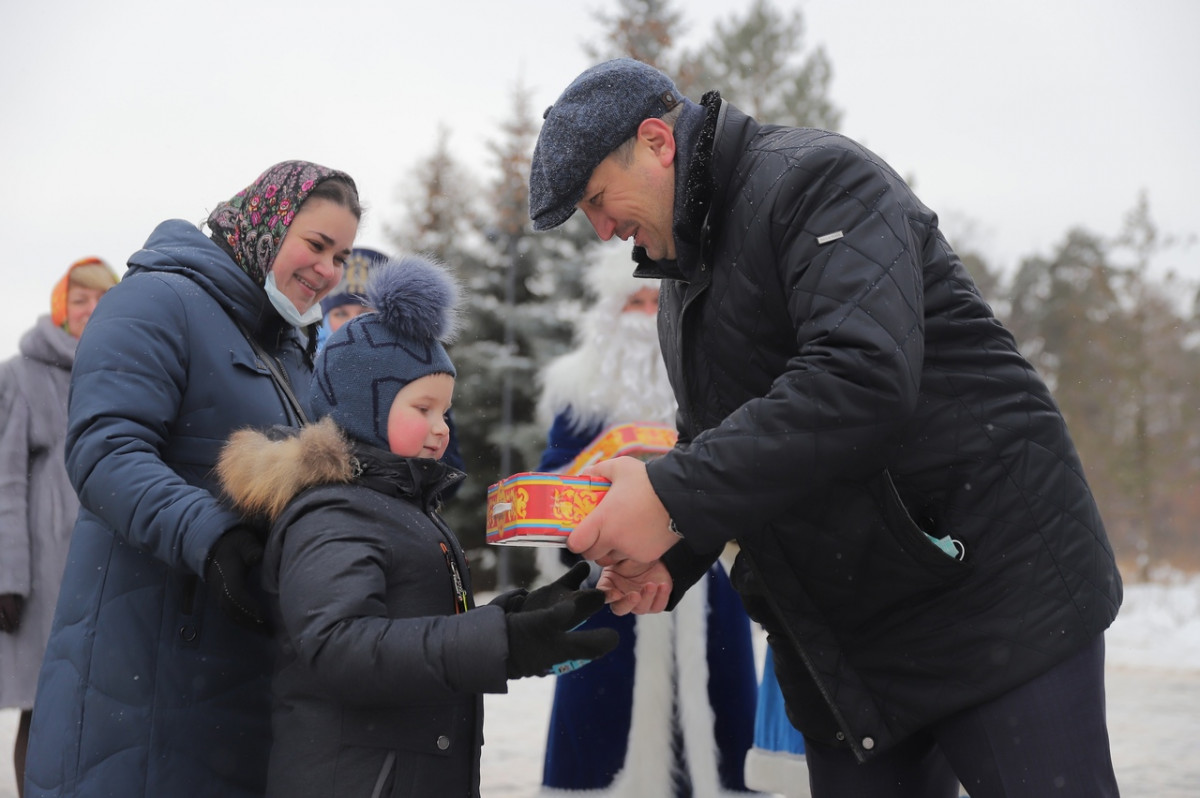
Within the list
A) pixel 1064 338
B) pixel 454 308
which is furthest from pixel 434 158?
pixel 454 308

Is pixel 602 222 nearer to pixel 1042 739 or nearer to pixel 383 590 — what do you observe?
pixel 383 590

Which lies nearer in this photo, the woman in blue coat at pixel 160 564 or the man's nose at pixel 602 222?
the woman in blue coat at pixel 160 564

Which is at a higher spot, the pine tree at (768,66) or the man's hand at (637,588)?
the pine tree at (768,66)

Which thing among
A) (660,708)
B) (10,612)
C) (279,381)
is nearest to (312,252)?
(279,381)

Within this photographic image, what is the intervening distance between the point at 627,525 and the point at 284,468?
2.07 ft

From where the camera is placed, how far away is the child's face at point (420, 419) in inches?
83.3

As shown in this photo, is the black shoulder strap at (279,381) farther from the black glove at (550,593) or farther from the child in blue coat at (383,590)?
the black glove at (550,593)

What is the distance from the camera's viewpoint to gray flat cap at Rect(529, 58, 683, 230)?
2.11m

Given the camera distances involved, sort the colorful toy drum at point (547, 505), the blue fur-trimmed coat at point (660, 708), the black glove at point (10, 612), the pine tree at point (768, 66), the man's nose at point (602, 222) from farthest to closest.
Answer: the pine tree at point (768, 66) → the black glove at point (10, 612) → the blue fur-trimmed coat at point (660, 708) → the man's nose at point (602, 222) → the colorful toy drum at point (547, 505)

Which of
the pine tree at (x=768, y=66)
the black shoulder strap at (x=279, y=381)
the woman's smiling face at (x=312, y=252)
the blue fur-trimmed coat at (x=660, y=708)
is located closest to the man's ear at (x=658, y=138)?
the woman's smiling face at (x=312, y=252)

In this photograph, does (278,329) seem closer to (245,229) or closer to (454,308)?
(245,229)

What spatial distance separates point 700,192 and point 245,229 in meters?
1.13

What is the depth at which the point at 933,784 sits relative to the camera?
2260 millimetres

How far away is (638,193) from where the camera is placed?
2.16 m
